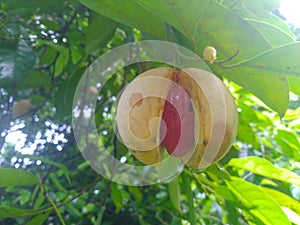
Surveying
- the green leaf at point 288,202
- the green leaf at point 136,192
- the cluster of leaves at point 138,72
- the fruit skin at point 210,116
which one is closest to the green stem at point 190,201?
the cluster of leaves at point 138,72

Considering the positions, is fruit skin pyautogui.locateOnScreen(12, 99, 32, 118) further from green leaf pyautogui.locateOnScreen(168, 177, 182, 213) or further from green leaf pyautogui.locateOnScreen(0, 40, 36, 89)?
green leaf pyautogui.locateOnScreen(168, 177, 182, 213)

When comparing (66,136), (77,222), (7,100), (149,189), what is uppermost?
(7,100)

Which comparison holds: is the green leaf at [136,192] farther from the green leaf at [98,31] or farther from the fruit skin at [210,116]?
the fruit skin at [210,116]

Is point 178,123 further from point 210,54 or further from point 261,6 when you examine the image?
point 261,6

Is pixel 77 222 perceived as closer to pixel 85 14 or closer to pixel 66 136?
pixel 66 136

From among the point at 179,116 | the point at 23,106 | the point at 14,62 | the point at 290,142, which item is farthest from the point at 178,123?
the point at 23,106

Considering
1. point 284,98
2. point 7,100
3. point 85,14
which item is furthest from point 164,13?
point 85,14
